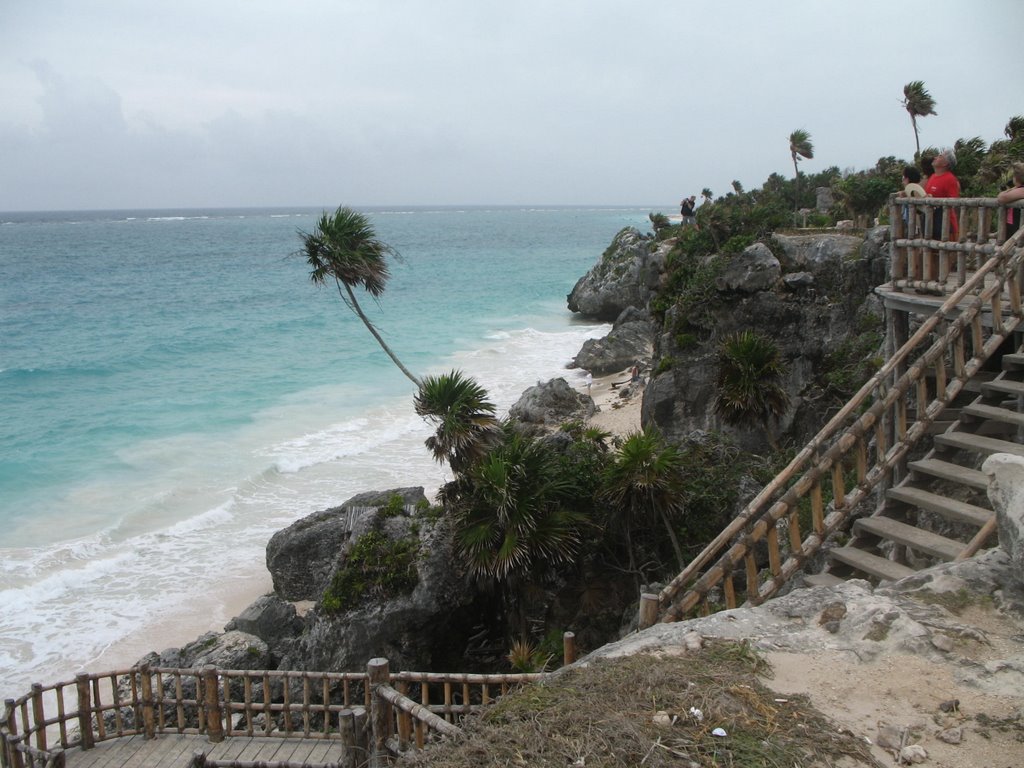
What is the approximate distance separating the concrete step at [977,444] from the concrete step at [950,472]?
194 mm

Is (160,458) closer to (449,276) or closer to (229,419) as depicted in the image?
(229,419)

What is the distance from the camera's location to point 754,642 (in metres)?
5.69

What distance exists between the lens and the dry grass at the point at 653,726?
14.8ft

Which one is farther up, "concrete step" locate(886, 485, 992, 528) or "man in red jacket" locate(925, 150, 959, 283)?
"man in red jacket" locate(925, 150, 959, 283)

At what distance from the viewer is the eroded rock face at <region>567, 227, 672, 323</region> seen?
A: 48.4 meters

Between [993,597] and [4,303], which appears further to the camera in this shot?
Answer: [4,303]

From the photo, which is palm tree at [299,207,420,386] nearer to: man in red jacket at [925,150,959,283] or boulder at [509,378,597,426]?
boulder at [509,378,597,426]

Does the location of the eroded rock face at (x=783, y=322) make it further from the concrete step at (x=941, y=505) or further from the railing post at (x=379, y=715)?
the railing post at (x=379, y=715)

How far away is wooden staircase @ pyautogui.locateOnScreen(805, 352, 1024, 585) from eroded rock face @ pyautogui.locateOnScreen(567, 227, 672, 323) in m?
36.5

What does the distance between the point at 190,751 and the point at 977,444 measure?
8.81 meters

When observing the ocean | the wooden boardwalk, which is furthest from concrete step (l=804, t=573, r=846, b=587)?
the ocean

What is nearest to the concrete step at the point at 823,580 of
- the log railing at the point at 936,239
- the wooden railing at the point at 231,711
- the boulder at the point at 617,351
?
the wooden railing at the point at 231,711

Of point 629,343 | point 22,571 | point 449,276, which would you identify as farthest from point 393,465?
point 449,276

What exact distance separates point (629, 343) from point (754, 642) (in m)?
31.0
